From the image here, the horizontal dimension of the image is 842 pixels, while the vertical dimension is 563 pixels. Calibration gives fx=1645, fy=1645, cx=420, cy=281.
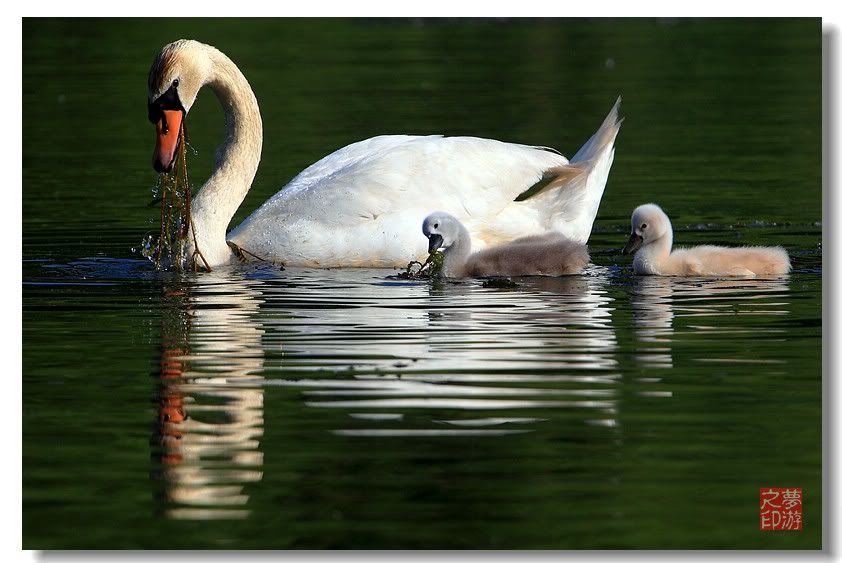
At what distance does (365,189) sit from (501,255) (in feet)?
3.50

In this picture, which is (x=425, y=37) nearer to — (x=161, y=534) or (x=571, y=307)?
(x=571, y=307)

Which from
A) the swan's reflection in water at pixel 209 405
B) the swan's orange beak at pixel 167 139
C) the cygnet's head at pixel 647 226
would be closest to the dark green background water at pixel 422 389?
the swan's reflection in water at pixel 209 405

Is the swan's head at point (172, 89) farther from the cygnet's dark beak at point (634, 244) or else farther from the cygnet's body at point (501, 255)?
the cygnet's dark beak at point (634, 244)

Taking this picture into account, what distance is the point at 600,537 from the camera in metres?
6.12

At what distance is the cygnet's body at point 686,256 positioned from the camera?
1074 cm

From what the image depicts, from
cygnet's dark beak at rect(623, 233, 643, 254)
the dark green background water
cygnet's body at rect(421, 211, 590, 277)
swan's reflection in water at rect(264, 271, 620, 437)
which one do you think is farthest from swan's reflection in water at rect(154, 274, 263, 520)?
cygnet's dark beak at rect(623, 233, 643, 254)

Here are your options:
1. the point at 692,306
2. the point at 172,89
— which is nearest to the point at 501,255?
the point at 692,306

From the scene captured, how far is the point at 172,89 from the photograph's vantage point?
1141 cm

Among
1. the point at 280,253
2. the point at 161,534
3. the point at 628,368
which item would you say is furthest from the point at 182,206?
the point at 161,534

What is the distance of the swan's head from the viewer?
10992mm

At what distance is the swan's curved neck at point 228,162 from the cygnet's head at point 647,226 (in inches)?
114

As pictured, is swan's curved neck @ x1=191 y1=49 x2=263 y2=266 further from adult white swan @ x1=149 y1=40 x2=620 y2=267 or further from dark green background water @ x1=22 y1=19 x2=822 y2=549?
dark green background water @ x1=22 y1=19 x2=822 y2=549

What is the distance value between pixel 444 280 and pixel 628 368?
112 inches

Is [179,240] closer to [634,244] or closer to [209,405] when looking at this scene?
[634,244]
